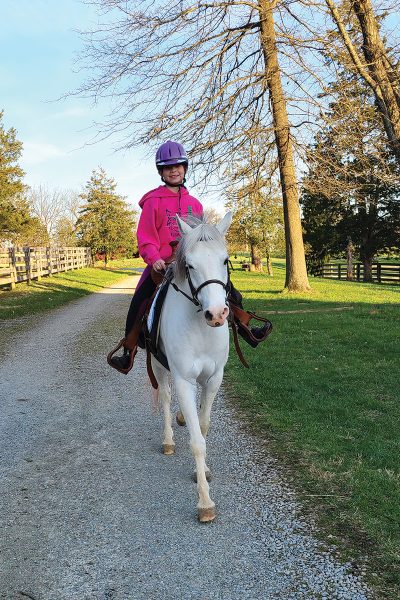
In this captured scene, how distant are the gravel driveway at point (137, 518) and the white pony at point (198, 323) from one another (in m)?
0.33

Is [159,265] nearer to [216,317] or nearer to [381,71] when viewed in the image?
[216,317]

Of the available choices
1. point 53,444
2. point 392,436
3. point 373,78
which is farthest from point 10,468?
point 373,78

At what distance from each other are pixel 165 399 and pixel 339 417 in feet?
6.37

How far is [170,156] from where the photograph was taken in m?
4.36

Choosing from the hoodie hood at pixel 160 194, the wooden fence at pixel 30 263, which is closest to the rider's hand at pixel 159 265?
the hoodie hood at pixel 160 194

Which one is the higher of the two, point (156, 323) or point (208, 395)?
point (156, 323)

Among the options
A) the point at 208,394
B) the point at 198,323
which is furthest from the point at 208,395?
the point at 198,323

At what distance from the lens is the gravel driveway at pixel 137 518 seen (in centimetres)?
268

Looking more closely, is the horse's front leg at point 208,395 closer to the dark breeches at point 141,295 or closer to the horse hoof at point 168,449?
the horse hoof at point 168,449

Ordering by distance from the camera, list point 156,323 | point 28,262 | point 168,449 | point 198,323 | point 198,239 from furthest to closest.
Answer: point 28,262 → point 168,449 → point 156,323 → point 198,323 → point 198,239

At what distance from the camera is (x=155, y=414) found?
5.79 metres

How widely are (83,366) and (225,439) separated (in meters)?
4.11

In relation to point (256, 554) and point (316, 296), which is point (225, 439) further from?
point (316, 296)

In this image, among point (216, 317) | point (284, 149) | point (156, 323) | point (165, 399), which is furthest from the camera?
point (284, 149)
